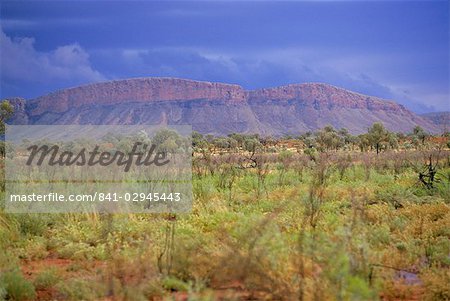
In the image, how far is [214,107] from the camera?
168m

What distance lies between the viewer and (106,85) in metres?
187

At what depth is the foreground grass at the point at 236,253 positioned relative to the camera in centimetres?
579

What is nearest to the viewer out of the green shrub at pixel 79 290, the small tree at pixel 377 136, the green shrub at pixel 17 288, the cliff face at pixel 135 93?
the green shrub at pixel 79 290

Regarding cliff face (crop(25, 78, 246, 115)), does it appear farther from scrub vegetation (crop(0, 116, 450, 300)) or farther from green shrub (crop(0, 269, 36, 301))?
green shrub (crop(0, 269, 36, 301))

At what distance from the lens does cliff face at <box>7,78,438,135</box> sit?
505 feet

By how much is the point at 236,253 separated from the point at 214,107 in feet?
534

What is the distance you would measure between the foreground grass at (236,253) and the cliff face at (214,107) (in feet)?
430

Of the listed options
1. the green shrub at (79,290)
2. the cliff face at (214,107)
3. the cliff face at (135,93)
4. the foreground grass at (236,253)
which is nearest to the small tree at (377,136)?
the foreground grass at (236,253)

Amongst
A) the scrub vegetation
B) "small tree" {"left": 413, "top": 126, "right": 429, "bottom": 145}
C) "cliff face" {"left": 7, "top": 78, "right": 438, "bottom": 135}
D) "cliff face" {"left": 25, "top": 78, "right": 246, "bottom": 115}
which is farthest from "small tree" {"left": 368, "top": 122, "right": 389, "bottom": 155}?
"cliff face" {"left": 25, "top": 78, "right": 246, "bottom": 115}

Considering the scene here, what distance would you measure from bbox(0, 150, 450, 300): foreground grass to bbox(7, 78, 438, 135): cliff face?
430 feet

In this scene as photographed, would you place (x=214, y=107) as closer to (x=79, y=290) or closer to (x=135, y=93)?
(x=135, y=93)

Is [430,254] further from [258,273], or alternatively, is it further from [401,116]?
[401,116]

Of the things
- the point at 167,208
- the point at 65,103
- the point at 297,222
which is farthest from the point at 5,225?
the point at 65,103

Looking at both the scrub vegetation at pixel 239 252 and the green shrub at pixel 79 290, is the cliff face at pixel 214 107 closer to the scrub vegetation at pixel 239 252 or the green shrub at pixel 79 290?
the scrub vegetation at pixel 239 252
